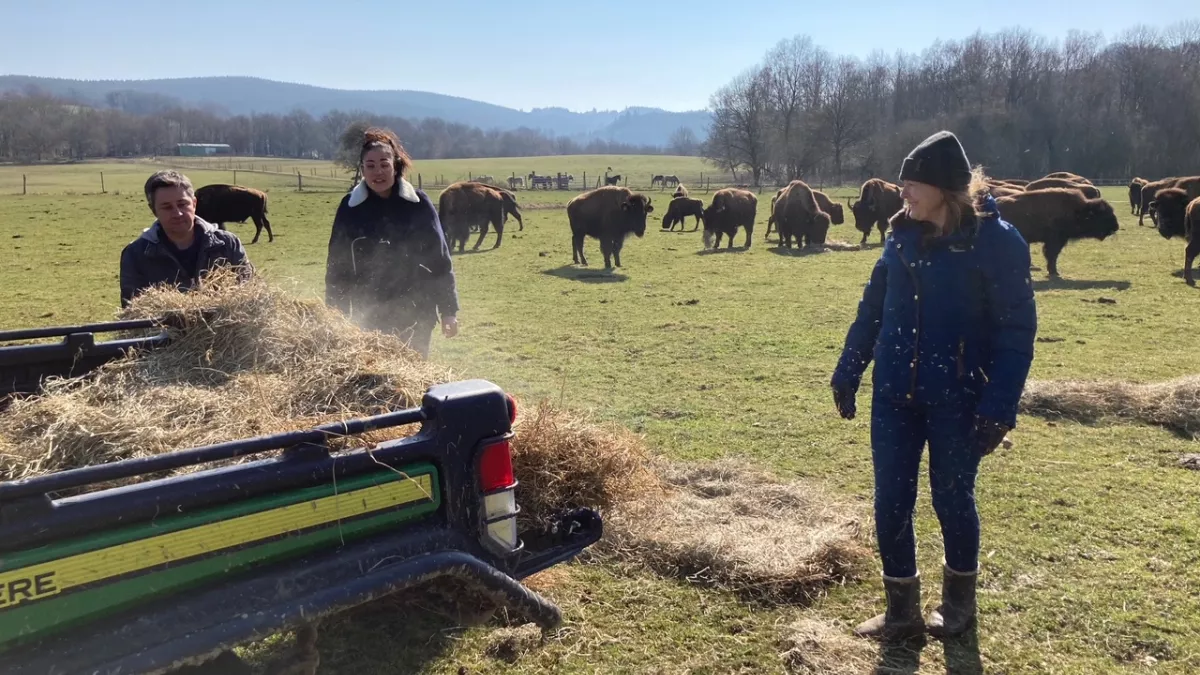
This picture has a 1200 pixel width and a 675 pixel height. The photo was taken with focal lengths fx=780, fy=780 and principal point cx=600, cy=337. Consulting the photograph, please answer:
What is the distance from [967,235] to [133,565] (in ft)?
9.27

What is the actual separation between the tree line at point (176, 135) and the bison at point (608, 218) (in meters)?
55.7

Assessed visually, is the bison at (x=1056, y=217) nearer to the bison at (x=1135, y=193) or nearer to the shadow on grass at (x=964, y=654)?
the shadow on grass at (x=964, y=654)

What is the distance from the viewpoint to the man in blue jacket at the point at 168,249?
428cm

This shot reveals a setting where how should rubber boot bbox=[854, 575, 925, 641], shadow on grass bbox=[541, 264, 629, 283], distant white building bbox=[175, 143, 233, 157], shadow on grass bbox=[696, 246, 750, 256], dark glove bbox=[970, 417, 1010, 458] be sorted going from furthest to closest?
distant white building bbox=[175, 143, 233, 157], shadow on grass bbox=[696, 246, 750, 256], shadow on grass bbox=[541, 264, 629, 283], rubber boot bbox=[854, 575, 925, 641], dark glove bbox=[970, 417, 1010, 458]

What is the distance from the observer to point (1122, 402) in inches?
247

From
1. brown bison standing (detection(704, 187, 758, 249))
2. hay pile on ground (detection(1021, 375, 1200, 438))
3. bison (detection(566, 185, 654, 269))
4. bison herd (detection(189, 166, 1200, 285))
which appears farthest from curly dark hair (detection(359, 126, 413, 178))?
brown bison standing (detection(704, 187, 758, 249))

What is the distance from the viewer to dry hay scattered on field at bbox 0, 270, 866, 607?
98.9 inches

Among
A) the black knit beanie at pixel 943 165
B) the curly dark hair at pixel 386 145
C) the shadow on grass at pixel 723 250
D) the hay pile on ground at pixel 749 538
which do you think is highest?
the curly dark hair at pixel 386 145

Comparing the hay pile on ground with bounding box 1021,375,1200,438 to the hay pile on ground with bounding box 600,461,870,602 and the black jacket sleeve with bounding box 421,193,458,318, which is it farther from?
the black jacket sleeve with bounding box 421,193,458,318

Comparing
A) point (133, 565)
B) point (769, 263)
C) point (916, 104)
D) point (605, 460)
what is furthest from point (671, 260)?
point (916, 104)

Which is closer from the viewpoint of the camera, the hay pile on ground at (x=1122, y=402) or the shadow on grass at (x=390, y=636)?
the shadow on grass at (x=390, y=636)

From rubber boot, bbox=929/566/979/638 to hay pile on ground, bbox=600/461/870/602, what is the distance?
0.54 metres

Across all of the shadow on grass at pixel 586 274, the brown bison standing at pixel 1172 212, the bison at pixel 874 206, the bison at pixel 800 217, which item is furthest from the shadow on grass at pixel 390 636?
the bison at pixel 874 206

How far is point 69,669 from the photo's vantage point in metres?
1.70
